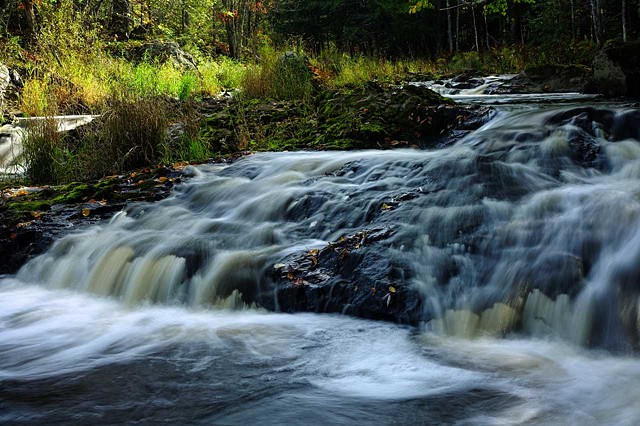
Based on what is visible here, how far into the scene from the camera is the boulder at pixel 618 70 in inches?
315

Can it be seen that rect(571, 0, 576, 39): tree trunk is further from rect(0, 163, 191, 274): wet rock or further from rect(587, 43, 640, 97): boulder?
rect(0, 163, 191, 274): wet rock

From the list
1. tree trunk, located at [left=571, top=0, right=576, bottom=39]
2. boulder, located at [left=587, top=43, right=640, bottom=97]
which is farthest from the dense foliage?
boulder, located at [left=587, top=43, right=640, bottom=97]

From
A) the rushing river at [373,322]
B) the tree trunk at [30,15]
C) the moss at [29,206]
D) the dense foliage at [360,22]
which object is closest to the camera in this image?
the rushing river at [373,322]

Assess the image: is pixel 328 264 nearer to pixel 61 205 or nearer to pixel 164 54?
pixel 61 205

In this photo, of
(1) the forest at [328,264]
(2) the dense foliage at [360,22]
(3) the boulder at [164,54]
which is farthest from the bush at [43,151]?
(2) the dense foliage at [360,22]

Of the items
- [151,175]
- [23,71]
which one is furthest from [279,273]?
[23,71]

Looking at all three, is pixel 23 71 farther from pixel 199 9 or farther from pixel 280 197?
pixel 199 9

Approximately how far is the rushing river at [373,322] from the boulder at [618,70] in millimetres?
3228

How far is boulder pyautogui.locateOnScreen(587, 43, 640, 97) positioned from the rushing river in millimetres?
3228

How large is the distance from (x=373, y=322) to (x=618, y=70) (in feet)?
23.0

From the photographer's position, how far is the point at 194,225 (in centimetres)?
464

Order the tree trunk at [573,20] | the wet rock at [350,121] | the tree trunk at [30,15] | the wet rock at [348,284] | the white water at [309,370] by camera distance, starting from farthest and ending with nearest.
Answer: the tree trunk at [573,20] → the tree trunk at [30,15] → the wet rock at [350,121] → the wet rock at [348,284] → the white water at [309,370]

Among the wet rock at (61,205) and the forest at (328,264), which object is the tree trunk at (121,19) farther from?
the wet rock at (61,205)

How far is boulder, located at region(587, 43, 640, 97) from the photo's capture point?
7992 mm
